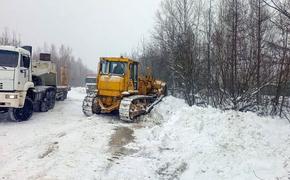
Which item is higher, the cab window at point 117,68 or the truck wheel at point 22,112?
the cab window at point 117,68

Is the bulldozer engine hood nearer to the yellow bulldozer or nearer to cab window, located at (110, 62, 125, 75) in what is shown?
the yellow bulldozer

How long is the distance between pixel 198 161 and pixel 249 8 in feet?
32.3

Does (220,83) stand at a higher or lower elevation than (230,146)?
higher

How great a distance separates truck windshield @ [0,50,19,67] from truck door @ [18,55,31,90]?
0.36m

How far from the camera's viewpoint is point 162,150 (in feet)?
34.6

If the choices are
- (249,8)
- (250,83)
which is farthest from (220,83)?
(249,8)

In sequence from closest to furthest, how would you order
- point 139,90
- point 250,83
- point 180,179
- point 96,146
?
point 180,179 → point 96,146 → point 250,83 → point 139,90

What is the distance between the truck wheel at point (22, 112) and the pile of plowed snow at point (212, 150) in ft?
22.3

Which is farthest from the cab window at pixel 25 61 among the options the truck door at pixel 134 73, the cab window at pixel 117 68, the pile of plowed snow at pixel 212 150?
the pile of plowed snow at pixel 212 150

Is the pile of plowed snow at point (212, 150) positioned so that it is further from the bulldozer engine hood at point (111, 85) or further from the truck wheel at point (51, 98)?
the truck wheel at point (51, 98)

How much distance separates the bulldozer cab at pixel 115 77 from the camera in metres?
17.8

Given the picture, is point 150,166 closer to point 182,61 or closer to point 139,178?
point 139,178

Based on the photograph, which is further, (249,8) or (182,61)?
(182,61)

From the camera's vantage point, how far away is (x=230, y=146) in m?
9.65
